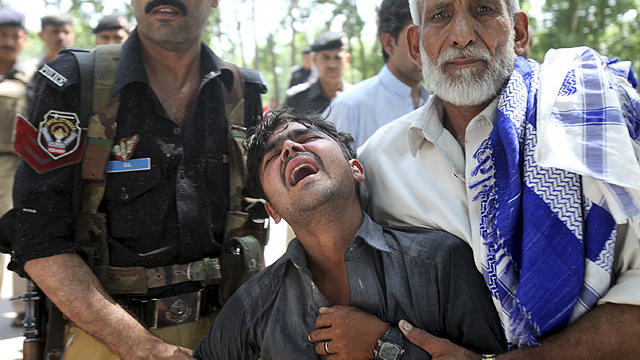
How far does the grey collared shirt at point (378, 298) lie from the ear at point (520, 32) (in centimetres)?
91

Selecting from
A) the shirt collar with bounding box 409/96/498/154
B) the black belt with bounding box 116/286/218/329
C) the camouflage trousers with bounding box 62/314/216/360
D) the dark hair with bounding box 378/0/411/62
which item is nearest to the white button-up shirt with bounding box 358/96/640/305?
the shirt collar with bounding box 409/96/498/154

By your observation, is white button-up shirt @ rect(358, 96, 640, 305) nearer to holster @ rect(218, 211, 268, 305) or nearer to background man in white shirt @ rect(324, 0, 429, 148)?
holster @ rect(218, 211, 268, 305)

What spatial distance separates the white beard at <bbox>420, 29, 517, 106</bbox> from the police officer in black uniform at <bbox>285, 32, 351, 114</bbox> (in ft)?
15.3

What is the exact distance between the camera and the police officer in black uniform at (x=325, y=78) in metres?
7.14

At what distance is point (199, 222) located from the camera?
8.90 feet

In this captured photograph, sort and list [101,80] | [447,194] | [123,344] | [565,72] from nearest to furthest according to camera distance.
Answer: [565,72] → [447,194] → [123,344] → [101,80]

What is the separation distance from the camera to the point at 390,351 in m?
2.08

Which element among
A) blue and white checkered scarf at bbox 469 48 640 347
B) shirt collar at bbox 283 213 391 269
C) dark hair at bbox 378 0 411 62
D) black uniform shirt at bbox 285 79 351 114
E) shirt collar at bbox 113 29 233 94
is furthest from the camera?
black uniform shirt at bbox 285 79 351 114

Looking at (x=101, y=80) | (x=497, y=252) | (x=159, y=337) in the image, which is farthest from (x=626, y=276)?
(x=101, y=80)

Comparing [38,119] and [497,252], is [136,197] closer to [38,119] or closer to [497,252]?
[38,119]

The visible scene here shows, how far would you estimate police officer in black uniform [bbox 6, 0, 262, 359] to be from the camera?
244 cm

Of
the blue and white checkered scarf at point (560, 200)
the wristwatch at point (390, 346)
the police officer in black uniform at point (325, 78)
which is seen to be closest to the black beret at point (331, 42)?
the police officer in black uniform at point (325, 78)

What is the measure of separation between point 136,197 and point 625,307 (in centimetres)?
195

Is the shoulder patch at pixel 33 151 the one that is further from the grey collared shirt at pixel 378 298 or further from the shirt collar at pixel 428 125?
the shirt collar at pixel 428 125
